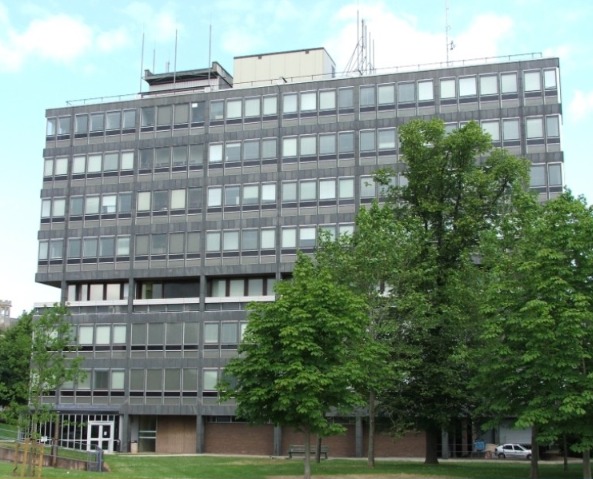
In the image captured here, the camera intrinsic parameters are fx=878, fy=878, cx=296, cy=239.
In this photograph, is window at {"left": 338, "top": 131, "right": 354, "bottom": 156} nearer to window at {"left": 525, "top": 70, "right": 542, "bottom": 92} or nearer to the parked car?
window at {"left": 525, "top": 70, "right": 542, "bottom": 92}

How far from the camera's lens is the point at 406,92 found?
63.6m

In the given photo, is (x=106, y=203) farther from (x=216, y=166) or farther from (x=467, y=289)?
(x=467, y=289)

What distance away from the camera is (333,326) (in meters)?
33.1

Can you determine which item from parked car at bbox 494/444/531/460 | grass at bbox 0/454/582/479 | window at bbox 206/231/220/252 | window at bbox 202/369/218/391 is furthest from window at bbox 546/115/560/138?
window at bbox 202/369/218/391

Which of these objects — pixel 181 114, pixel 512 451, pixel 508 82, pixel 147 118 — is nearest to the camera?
pixel 512 451

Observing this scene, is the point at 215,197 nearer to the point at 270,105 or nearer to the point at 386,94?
the point at 270,105

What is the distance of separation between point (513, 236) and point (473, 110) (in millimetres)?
22423

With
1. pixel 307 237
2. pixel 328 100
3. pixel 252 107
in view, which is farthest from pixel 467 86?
pixel 252 107

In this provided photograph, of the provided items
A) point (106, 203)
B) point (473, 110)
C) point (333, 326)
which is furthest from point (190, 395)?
point (333, 326)

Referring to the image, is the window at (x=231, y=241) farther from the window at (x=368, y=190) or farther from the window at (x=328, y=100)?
the window at (x=328, y=100)

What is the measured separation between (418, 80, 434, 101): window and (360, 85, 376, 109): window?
3438 mm

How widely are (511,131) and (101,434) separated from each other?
120ft

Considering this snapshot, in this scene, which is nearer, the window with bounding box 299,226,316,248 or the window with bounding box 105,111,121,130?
the window with bounding box 299,226,316,248

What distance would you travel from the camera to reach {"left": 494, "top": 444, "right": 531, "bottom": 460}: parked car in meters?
59.8
